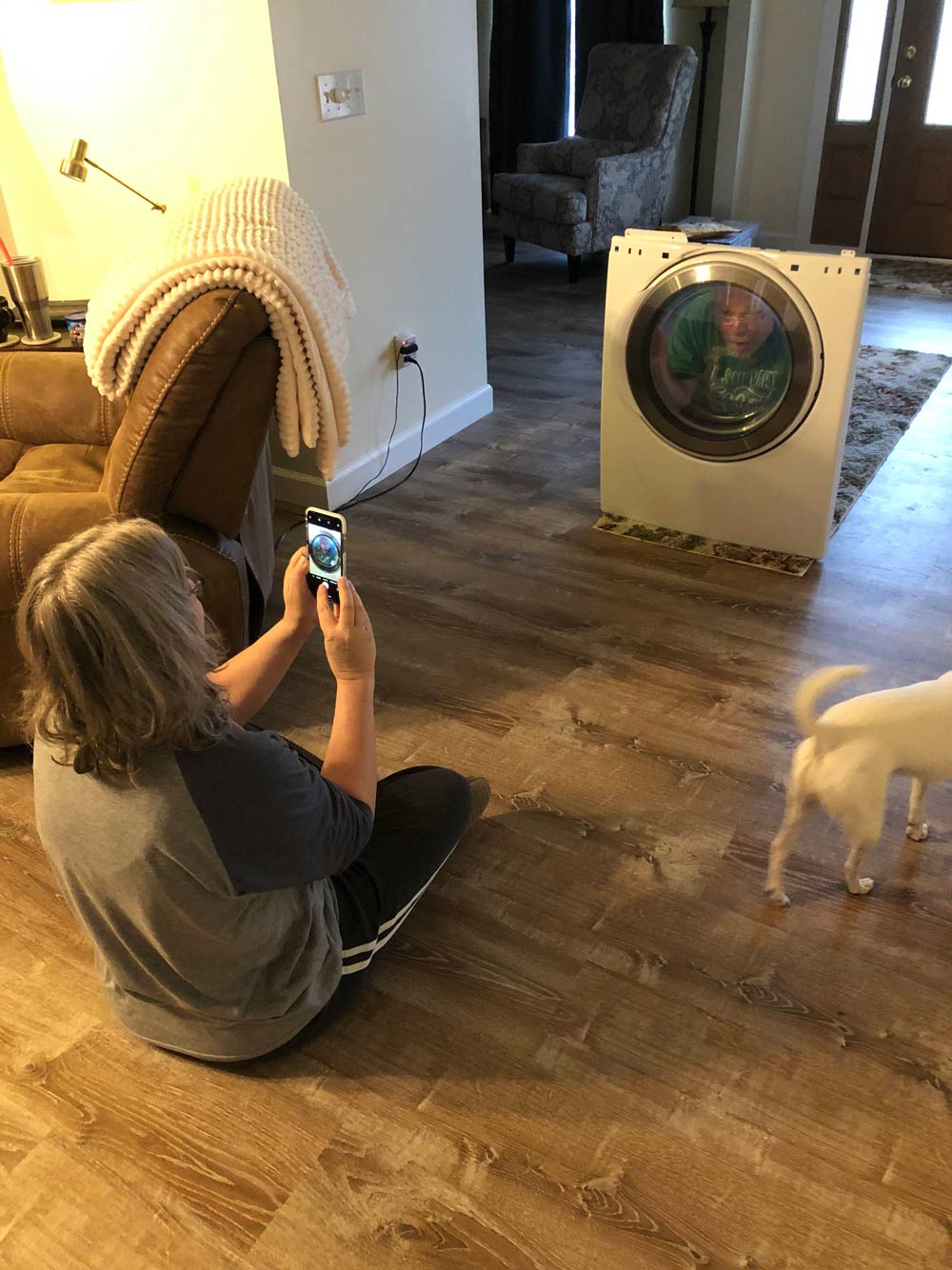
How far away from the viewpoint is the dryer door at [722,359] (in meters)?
2.36

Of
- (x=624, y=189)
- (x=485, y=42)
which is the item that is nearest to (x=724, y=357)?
(x=624, y=189)

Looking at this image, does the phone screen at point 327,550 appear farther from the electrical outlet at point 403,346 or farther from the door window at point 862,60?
the door window at point 862,60

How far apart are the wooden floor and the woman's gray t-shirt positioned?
0.46ft

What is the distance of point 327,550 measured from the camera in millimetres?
1393

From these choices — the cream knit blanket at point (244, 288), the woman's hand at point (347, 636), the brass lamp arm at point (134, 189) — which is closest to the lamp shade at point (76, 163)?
the brass lamp arm at point (134, 189)

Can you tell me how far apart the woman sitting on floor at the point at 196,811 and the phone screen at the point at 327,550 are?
0.02 meters

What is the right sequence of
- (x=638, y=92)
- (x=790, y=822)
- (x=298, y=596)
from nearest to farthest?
(x=298, y=596), (x=790, y=822), (x=638, y=92)

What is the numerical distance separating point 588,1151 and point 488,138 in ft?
20.8

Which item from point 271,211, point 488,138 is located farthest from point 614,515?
point 488,138

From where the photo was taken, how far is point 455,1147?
133 cm

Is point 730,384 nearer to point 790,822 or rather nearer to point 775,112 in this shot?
point 790,822

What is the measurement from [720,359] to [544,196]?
2.98 metres

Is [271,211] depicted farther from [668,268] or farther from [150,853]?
[150,853]

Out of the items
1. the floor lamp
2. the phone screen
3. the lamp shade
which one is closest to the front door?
the floor lamp
